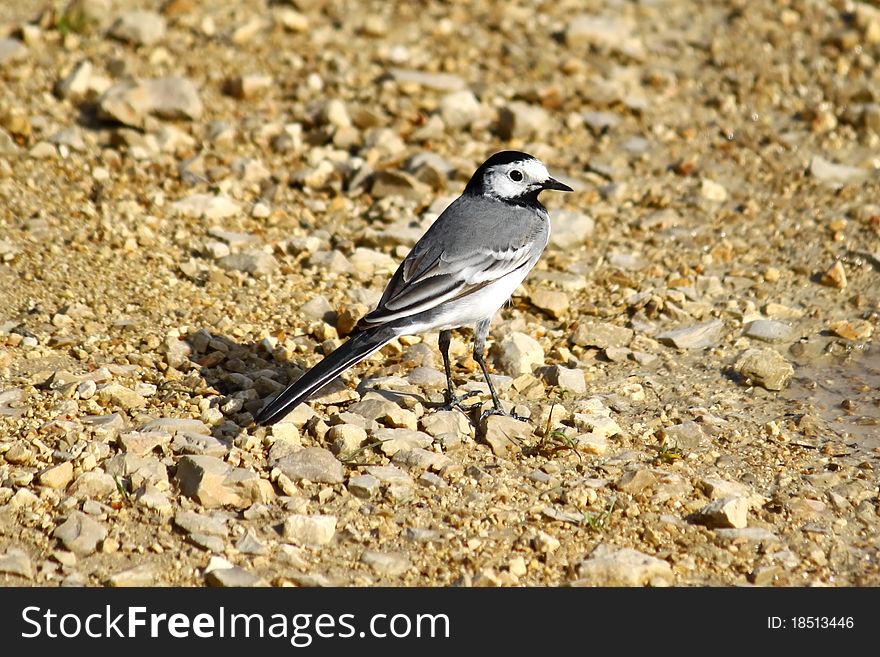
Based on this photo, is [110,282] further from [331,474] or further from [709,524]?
[709,524]

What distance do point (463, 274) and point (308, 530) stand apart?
189 centimetres

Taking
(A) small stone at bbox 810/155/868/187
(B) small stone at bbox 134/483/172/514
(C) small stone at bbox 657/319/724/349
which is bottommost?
(B) small stone at bbox 134/483/172/514

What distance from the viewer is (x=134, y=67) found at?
31.3ft

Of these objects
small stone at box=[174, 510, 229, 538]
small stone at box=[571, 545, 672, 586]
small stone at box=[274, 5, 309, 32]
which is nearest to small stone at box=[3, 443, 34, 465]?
small stone at box=[174, 510, 229, 538]

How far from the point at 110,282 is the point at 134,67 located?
Result: 3087mm

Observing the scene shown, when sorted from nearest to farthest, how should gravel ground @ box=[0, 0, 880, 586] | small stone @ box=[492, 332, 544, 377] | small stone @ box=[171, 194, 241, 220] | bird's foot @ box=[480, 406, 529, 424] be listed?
1. gravel ground @ box=[0, 0, 880, 586]
2. bird's foot @ box=[480, 406, 529, 424]
3. small stone @ box=[492, 332, 544, 377]
4. small stone @ box=[171, 194, 241, 220]

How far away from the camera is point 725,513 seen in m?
5.17

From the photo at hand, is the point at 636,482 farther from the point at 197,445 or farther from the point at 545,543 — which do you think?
the point at 197,445

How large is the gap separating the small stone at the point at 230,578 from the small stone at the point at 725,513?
206cm

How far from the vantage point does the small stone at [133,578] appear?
4656 millimetres

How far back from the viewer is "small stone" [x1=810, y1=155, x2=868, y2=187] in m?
8.87

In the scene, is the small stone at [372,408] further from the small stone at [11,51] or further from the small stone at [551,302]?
the small stone at [11,51]

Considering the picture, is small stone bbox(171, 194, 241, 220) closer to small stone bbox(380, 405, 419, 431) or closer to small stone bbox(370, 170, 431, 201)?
small stone bbox(370, 170, 431, 201)

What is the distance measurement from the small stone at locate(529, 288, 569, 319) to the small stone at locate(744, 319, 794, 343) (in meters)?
1.18
